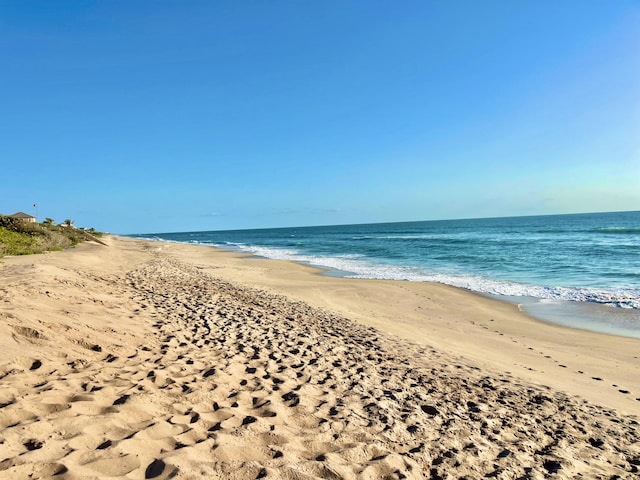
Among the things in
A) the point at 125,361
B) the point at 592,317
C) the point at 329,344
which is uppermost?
the point at 125,361

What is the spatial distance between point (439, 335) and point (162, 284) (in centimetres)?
912

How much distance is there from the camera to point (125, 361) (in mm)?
5137

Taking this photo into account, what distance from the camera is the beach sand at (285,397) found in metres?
3.19

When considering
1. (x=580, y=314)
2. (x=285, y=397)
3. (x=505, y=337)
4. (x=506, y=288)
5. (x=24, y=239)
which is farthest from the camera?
(x=24, y=239)

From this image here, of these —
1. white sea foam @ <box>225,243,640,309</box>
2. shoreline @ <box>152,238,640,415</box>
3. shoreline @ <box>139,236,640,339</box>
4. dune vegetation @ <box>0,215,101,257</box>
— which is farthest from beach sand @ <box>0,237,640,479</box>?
dune vegetation @ <box>0,215,101,257</box>

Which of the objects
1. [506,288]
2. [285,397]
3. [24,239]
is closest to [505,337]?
[285,397]

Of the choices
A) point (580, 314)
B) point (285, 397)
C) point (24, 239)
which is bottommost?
point (580, 314)

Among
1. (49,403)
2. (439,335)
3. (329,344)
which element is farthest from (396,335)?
(49,403)

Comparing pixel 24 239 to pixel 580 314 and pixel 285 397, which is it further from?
pixel 580 314

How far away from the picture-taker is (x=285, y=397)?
15.2 ft

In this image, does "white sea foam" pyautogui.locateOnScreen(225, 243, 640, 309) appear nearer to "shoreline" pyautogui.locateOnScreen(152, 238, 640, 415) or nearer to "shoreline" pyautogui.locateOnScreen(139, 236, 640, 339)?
"shoreline" pyautogui.locateOnScreen(139, 236, 640, 339)

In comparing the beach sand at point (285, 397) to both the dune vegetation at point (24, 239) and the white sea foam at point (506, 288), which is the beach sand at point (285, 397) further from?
the dune vegetation at point (24, 239)

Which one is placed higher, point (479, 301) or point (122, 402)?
point (122, 402)

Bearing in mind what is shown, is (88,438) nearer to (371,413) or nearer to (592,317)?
(371,413)
